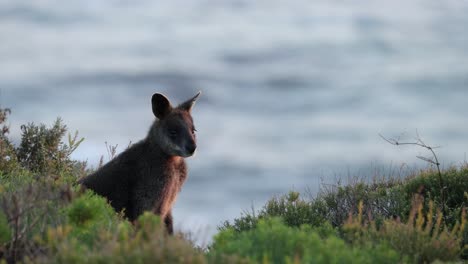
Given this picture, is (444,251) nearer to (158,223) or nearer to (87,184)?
(158,223)

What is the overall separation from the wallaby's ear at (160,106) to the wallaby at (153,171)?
2cm

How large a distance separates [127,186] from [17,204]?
4909 millimetres

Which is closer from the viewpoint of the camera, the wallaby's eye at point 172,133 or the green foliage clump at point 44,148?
the wallaby's eye at point 172,133

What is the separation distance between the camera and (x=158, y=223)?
26.0 feet

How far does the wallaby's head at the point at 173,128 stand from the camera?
13.3 m

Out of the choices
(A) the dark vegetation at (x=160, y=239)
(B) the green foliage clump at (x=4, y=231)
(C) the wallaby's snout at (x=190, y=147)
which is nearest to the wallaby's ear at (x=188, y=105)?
(C) the wallaby's snout at (x=190, y=147)

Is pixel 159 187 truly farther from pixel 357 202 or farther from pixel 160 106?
pixel 357 202

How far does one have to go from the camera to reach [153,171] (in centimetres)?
1332

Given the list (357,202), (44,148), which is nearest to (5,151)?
(44,148)

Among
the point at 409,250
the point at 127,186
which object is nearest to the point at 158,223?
the point at 409,250

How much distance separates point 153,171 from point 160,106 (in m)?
1.14

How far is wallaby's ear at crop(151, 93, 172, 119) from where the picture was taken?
13781 millimetres

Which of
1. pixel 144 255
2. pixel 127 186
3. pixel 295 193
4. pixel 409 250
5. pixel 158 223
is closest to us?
pixel 144 255

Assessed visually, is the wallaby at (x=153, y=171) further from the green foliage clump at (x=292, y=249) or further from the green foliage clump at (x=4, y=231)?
the green foliage clump at (x=292, y=249)
